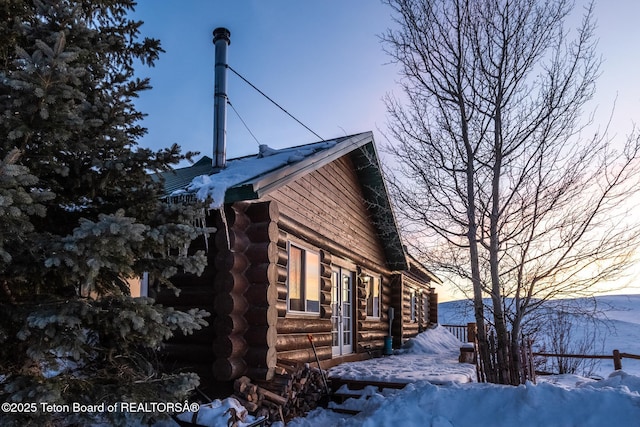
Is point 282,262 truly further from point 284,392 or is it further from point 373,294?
point 373,294

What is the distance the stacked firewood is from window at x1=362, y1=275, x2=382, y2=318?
5384mm

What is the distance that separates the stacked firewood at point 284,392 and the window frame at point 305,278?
1173 mm

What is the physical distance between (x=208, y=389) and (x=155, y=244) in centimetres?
333

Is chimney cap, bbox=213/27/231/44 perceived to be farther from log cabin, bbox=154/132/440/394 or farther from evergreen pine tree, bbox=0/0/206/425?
evergreen pine tree, bbox=0/0/206/425

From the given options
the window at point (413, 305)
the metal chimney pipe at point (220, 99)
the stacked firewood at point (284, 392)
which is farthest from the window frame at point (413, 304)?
the metal chimney pipe at point (220, 99)

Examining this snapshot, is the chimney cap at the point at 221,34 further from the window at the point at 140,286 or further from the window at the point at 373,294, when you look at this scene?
the window at the point at 373,294

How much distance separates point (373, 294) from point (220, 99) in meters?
7.82

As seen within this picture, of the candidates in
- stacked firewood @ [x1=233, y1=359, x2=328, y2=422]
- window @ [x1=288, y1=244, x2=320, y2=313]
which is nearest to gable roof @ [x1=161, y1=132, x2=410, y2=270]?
window @ [x1=288, y1=244, x2=320, y2=313]

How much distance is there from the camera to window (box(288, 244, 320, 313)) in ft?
26.9

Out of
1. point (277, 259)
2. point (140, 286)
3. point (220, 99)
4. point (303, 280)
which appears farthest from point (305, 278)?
point (220, 99)

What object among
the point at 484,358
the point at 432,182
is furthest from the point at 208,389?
the point at 432,182

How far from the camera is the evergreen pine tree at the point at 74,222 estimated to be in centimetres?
308

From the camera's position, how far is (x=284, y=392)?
20.9ft

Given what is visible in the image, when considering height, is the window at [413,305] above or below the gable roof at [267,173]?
below
